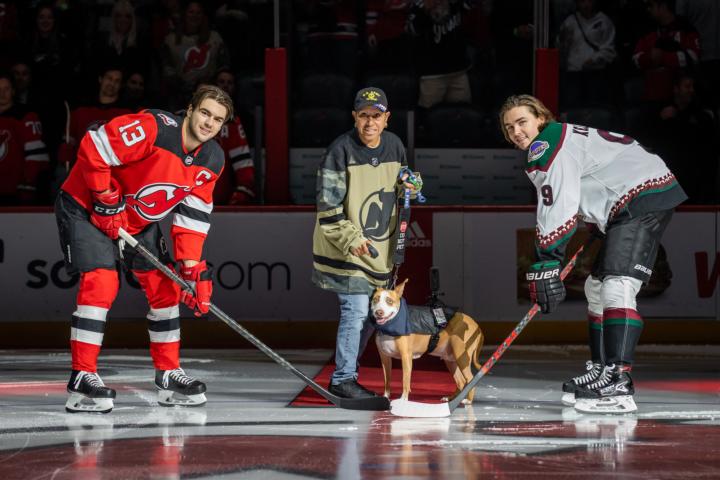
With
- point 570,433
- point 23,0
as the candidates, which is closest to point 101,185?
point 570,433

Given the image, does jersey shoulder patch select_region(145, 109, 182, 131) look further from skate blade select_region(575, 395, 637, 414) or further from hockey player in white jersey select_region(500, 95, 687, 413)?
skate blade select_region(575, 395, 637, 414)

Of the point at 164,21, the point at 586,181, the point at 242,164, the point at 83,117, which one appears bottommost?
the point at 586,181

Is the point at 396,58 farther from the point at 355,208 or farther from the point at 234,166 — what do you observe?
the point at 355,208

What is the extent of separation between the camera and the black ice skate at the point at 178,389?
6.38 m

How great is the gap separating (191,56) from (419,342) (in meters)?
6.23

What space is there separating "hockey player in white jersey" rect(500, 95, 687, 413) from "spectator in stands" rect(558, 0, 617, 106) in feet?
19.1

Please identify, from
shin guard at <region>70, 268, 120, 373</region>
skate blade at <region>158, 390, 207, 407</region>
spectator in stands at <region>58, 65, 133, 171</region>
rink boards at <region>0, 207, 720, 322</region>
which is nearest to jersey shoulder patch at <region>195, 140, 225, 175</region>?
shin guard at <region>70, 268, 120, 373</region>

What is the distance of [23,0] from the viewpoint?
12.5 m

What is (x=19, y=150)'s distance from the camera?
35.9 ft

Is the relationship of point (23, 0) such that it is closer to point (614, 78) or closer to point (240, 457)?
point (614, 78)

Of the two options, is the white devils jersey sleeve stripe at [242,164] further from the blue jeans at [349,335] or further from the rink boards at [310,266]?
the blue jeans at [349,335]

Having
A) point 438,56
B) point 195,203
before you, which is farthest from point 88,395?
point 438,56

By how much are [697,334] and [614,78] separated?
3.54m

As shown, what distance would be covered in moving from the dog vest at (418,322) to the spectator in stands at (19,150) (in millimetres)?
5462
